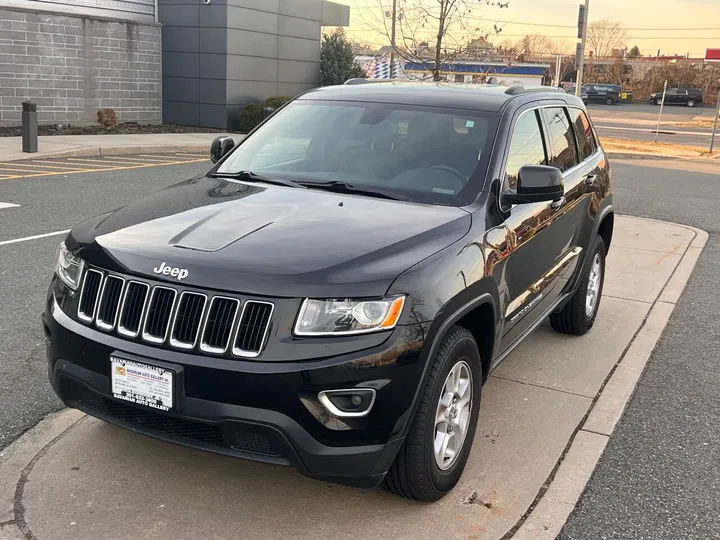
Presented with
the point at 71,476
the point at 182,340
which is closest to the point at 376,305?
the point at 182,340

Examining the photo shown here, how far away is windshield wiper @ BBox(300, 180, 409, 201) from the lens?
12.4ft

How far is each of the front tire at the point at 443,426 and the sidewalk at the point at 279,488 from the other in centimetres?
15

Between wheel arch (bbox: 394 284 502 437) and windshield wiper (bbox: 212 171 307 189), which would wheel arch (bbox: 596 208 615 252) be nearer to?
wheel arch (bbox: 394 284 502 437)

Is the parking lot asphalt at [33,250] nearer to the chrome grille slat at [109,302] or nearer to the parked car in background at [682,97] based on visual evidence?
the chrome grille slat at [109,302]

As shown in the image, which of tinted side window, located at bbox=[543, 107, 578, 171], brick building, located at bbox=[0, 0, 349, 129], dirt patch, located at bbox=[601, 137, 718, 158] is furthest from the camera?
dirt patch, located at bbox=[601, 137, 718, 158]

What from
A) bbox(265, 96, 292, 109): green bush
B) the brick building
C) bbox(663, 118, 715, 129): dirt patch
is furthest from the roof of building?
bbox(663, 118, 715, 129): dirt patch

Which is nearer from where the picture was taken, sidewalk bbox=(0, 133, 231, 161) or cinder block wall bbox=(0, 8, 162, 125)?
sidewalk bbox=(0, 133, 231, 161)

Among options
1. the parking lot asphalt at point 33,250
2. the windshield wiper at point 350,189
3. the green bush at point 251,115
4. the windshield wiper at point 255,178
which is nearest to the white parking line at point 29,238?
the parking lot asphalt at point 33,250

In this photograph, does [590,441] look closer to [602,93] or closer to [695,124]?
[695,124]

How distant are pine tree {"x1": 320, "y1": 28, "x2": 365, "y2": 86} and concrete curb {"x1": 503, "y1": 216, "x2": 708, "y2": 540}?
22152 millimetres

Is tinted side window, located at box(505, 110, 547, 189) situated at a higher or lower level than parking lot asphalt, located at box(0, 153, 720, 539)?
higher

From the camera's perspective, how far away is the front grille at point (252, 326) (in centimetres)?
273

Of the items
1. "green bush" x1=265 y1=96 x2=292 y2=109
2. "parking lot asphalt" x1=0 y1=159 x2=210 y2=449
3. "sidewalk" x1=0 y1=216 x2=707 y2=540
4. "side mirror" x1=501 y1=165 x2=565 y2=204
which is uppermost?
"green bush" x1=265 y1=96 x2=292 y2=109

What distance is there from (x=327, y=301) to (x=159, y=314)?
0.66 meters
